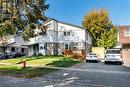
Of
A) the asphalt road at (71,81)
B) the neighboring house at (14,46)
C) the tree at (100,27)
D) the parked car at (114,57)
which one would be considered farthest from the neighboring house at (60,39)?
the asphalt road at (71,81)

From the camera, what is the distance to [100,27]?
68438 millimetres

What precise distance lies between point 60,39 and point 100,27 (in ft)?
73.5

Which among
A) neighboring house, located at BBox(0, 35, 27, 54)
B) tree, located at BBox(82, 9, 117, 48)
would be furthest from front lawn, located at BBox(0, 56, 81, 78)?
tree, located at BBox(82, 9, 117, 48)

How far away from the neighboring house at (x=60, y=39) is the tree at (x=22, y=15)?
8.47 meters

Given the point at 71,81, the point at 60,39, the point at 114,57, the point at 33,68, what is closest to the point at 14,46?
the point at 60,39

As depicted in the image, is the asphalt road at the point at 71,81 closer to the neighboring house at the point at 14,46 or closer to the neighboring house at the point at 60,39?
the neighboring house at the point at 60,39

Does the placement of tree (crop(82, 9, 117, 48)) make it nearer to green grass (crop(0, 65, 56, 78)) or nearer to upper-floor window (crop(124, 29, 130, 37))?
upper-floor window (crop(124, 29, 130, 37))

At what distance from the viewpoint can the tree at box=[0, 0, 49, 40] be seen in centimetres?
3116

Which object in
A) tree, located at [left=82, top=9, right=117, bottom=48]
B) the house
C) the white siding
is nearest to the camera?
the house

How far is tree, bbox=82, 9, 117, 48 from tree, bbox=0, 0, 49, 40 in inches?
1123

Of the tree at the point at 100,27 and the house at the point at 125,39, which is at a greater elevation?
the tree at the point at 100,27

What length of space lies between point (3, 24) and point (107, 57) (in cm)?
1433

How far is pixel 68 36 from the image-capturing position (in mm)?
48812

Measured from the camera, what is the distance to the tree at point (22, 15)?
1227 inches
